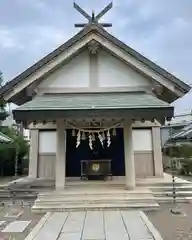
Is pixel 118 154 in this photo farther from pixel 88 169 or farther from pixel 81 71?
pixel 81 71

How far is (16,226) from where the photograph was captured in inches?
245

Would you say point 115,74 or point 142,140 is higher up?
point 115,74

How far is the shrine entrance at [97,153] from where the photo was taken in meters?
12.0

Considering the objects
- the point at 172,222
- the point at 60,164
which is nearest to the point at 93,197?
the point at 60,164

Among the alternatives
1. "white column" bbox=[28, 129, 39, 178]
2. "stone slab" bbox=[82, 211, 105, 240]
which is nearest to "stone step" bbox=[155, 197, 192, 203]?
"stone slab" bbox=[82, 211, 105, 240]

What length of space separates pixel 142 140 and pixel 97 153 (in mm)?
1858

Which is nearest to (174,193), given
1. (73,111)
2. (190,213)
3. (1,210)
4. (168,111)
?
(190,213)

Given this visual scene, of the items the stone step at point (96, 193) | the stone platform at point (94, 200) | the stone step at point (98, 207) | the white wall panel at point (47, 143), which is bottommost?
the stone step at point (98, 207)

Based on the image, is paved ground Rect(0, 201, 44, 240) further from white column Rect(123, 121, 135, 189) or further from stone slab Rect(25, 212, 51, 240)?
white column Rect(123, 121, 135, 189)

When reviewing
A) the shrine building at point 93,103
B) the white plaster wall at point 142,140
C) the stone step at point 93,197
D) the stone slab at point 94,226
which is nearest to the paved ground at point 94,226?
the stone slab at point 94,226

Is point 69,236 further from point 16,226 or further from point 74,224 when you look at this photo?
point 16,226

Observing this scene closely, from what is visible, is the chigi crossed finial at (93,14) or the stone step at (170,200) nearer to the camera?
the stone step at (170,200)

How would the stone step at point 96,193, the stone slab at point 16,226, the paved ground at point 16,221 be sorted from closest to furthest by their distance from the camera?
the paved ground at point 16,221 → the stone slab at point 16,226 → the stone step at point 96,193

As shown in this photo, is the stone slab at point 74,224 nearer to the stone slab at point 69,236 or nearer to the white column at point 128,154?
the stone slab at point 69,236
